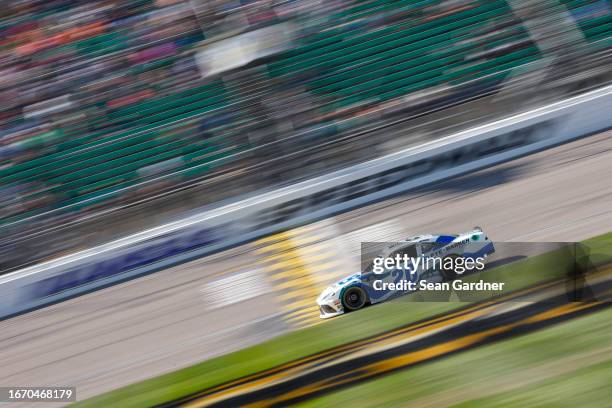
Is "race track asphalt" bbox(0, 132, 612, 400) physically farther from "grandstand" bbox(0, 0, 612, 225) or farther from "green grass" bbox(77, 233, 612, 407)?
"grandstand" bbox(0, 0, 612, 225)

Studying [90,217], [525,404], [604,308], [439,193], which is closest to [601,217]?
[439,193]

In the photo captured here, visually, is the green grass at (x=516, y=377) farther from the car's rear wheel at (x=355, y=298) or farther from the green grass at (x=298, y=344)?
the car's rear wheel at (x=355, y=298)

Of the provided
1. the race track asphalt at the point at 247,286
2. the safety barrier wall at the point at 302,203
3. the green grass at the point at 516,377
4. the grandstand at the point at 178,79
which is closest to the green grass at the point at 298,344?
the green grass at the point at 516,377

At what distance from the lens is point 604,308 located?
19.0ft

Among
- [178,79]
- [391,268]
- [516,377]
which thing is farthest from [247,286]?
[516,377]

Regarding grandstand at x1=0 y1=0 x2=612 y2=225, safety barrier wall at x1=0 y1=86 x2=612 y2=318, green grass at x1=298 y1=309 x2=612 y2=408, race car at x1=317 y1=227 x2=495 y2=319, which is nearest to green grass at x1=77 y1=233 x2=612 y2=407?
race car at x1=317 y1=227 x2=495 y2=319

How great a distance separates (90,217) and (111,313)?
112 inches

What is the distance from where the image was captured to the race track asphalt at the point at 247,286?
9000mm

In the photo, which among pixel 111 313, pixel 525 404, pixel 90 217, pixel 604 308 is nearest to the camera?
pixel 525 404

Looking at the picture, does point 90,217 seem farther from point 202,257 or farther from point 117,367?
point 117,367

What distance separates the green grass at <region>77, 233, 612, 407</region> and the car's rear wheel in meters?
0.56

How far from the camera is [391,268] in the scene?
7523 millimetres

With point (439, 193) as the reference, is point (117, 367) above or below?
below

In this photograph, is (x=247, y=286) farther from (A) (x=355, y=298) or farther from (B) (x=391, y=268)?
(B) (x=391, y=268)
